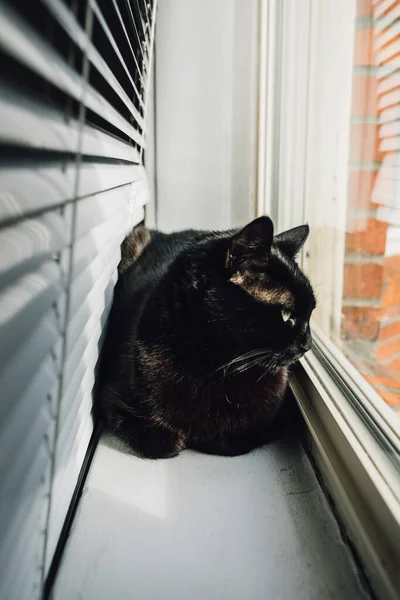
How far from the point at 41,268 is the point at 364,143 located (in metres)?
0.91

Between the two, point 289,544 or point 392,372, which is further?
point 392,372

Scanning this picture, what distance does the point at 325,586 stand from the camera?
0.63 metres

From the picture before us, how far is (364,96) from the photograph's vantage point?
1.12 m

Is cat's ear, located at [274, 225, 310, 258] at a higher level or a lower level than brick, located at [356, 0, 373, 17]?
lower

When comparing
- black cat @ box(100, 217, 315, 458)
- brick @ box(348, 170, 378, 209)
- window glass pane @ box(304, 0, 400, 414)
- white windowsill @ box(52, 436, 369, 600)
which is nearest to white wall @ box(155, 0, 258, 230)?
window glass pane @ box(304, 0, 400, 414)

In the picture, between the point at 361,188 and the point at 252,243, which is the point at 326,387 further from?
the point at 361,188

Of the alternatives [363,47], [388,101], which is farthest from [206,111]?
[388,101]

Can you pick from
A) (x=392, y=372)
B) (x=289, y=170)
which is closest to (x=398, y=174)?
(x=392, y=372)

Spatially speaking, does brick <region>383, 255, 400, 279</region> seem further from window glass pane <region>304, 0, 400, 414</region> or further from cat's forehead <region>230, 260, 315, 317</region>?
cat's forehead <region>230, 260, 315, 317</region>

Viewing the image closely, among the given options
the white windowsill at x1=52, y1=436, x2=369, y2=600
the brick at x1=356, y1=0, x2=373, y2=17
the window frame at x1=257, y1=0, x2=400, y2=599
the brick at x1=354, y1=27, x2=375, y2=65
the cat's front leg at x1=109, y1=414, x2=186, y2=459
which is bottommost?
the white windowsill at x1=52, y1=436, x2=369, y2=600

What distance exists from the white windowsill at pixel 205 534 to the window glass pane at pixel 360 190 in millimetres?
244

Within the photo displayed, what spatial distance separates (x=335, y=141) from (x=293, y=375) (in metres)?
0.64

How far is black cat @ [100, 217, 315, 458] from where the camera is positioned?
3.01 feet

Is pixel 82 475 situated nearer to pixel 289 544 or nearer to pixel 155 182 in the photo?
pixel 289 544
